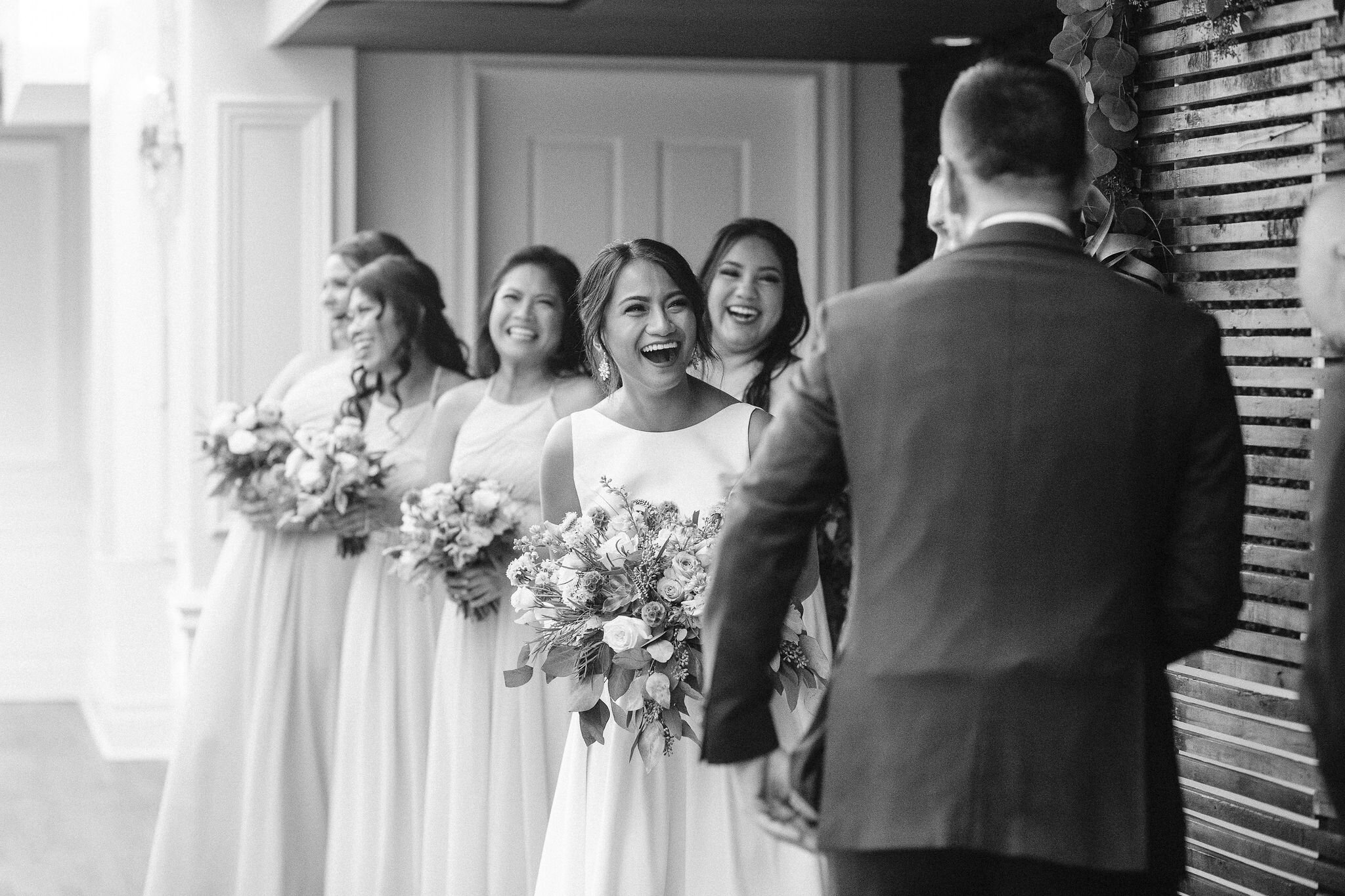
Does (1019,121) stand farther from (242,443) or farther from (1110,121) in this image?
(242,443)

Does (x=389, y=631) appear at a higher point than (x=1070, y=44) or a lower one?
lower

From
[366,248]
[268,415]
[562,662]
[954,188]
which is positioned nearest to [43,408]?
[366,248]

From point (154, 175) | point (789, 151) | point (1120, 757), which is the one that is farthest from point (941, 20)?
point (1120, 757)

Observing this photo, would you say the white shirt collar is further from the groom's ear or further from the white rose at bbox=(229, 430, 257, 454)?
the white rose at bbox=(229, 430, 257, 454)

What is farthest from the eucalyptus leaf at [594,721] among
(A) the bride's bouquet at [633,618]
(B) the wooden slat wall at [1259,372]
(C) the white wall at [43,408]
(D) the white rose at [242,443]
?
(C) the white wall at [43,408]

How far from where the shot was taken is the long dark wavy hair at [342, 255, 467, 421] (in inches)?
199

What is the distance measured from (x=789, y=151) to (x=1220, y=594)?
16.4 feet

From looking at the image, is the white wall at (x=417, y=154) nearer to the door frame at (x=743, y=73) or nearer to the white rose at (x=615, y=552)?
the door frame at (x=743, y=73)

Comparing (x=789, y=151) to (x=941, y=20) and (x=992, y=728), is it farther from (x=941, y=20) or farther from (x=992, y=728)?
(x=992, y=728)

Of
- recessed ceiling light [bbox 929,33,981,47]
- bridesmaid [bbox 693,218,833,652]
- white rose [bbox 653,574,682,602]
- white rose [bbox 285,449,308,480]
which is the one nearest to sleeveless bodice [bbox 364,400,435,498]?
white rose [bbox 285,449,308,480]

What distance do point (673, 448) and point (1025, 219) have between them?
1.52m

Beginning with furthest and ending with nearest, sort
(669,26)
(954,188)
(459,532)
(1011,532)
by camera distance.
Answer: (669,26), (459,532), (954,188), (1011,532)

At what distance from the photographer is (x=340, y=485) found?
4.84m

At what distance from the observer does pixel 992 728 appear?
1995mm
